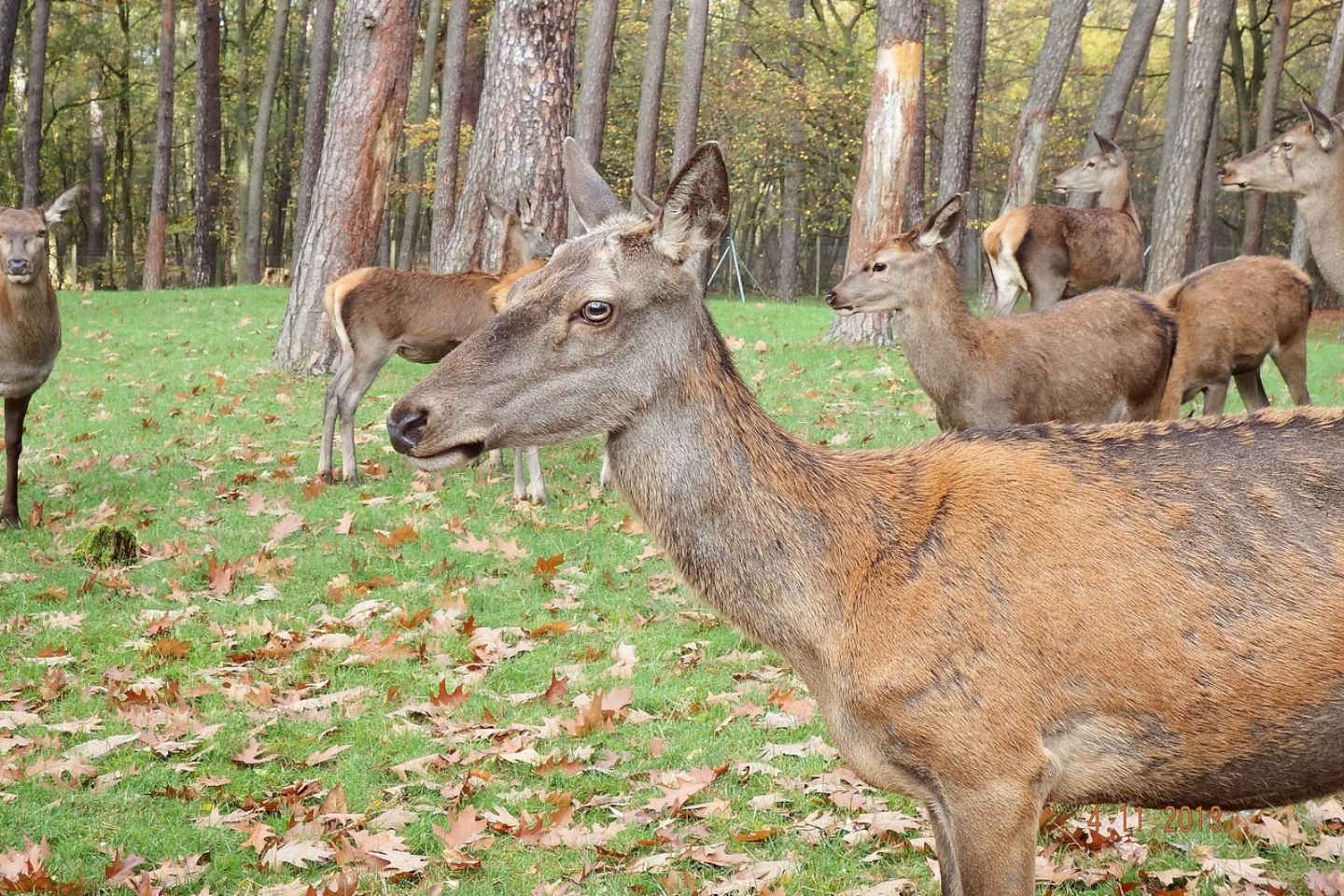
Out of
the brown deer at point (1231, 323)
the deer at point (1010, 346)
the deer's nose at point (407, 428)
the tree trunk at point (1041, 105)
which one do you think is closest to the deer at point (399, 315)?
the deer at point (1010, 346)

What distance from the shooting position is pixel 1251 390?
998cm

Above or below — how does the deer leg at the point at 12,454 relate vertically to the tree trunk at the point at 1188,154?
below

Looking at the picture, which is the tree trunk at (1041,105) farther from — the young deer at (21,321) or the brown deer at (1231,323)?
the young deer at (21,321)

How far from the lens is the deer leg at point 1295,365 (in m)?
9.60

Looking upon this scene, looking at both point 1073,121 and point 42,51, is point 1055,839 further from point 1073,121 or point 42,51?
point 1073,121

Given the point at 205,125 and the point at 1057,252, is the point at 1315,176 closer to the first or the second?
the point at 1057,252

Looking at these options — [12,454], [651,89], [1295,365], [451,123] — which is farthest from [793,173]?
[12,454]

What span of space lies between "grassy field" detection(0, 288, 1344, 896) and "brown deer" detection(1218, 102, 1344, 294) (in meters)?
3.60

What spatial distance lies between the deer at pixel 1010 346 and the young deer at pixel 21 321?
5877mm

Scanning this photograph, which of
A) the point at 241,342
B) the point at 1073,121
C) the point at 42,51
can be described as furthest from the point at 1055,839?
the point at 1073,121

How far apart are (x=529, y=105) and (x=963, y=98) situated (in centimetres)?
681

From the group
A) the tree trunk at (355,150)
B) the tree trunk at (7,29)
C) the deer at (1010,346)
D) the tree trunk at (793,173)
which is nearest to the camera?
the deer at (1010,346)

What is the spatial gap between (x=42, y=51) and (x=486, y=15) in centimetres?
922

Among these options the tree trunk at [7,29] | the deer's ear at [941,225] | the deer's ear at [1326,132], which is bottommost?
the deer's ear at [941,225]
